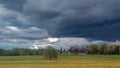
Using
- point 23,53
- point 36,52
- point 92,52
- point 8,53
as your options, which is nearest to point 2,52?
point 8,53

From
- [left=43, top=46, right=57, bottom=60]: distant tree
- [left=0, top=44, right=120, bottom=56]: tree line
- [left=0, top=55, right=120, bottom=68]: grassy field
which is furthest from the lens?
[left=0, top=44, right=120, bottom=56]: tree line

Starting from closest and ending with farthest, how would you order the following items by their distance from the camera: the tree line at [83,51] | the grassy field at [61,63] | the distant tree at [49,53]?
1. the grassy field at [61,63]
2. the distant tree at [49,53]
3. the tree line at [83,51]

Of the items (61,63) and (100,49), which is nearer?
(61,63)

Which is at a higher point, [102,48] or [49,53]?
[102,48]

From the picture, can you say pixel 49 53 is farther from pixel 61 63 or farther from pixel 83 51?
pixel 83 51

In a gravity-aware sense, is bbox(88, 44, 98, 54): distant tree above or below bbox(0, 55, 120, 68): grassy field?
above

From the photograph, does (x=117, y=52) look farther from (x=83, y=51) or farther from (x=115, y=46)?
(x=83, y=51)

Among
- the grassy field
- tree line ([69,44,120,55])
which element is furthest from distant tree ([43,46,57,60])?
tree line ([69,44,120,55])

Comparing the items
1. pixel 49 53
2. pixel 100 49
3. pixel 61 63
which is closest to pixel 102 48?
pixel 100 49

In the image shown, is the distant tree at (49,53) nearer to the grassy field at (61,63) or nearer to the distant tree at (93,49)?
the grassy field at (61,63)

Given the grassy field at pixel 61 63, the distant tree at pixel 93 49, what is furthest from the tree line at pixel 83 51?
the grassy field at pixel 61 63

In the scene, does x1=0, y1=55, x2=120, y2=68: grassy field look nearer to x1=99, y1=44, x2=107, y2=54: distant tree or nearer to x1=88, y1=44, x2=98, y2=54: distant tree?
x1=99, y1=44, x2=107, y2=54: distant tree

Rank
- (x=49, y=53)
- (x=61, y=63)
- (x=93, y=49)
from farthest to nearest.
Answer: (x=93, y=49), (x=49, y=53), (x=61, y=63)

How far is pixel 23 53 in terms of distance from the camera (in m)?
160
